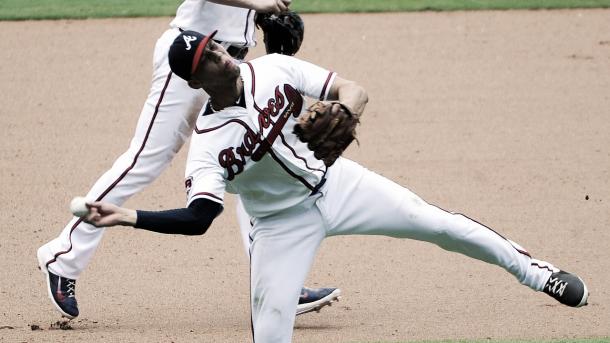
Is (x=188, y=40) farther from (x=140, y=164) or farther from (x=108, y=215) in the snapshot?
(x=140, y=164)

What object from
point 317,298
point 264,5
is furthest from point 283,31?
point 317,298

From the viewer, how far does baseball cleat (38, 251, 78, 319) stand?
20.7 feet

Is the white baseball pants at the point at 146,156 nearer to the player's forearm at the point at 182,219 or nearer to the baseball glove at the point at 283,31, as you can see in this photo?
the baseball glove at the point at 283,31

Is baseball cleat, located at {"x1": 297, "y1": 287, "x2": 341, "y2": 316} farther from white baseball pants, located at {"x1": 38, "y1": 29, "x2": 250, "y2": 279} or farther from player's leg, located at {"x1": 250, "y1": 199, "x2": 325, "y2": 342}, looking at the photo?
player's leg, located at {"x1": 250, "y1": 199, "x2": 325, "y2": 342}

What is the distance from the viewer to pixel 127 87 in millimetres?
10539

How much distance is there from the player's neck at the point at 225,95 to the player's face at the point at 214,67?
1.4 inches

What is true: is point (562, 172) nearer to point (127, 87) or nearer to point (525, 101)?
point (525, 101)

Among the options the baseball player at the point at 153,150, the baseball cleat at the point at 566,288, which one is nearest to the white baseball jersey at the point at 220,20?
the baseball player at the point at 153,150

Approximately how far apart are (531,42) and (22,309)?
6358 millimetres

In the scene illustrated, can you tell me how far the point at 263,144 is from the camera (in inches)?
207

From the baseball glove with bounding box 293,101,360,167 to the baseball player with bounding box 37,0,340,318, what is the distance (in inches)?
54.1

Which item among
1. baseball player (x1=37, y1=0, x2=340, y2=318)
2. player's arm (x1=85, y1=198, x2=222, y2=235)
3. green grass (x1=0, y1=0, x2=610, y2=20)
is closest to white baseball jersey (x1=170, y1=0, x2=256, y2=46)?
baseball player (x1=37, y1=0, x2=340, y2=318)

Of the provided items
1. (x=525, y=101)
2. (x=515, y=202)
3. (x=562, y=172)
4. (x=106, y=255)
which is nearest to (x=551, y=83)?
(x=525, y=101)

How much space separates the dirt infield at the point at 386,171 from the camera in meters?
6.53
